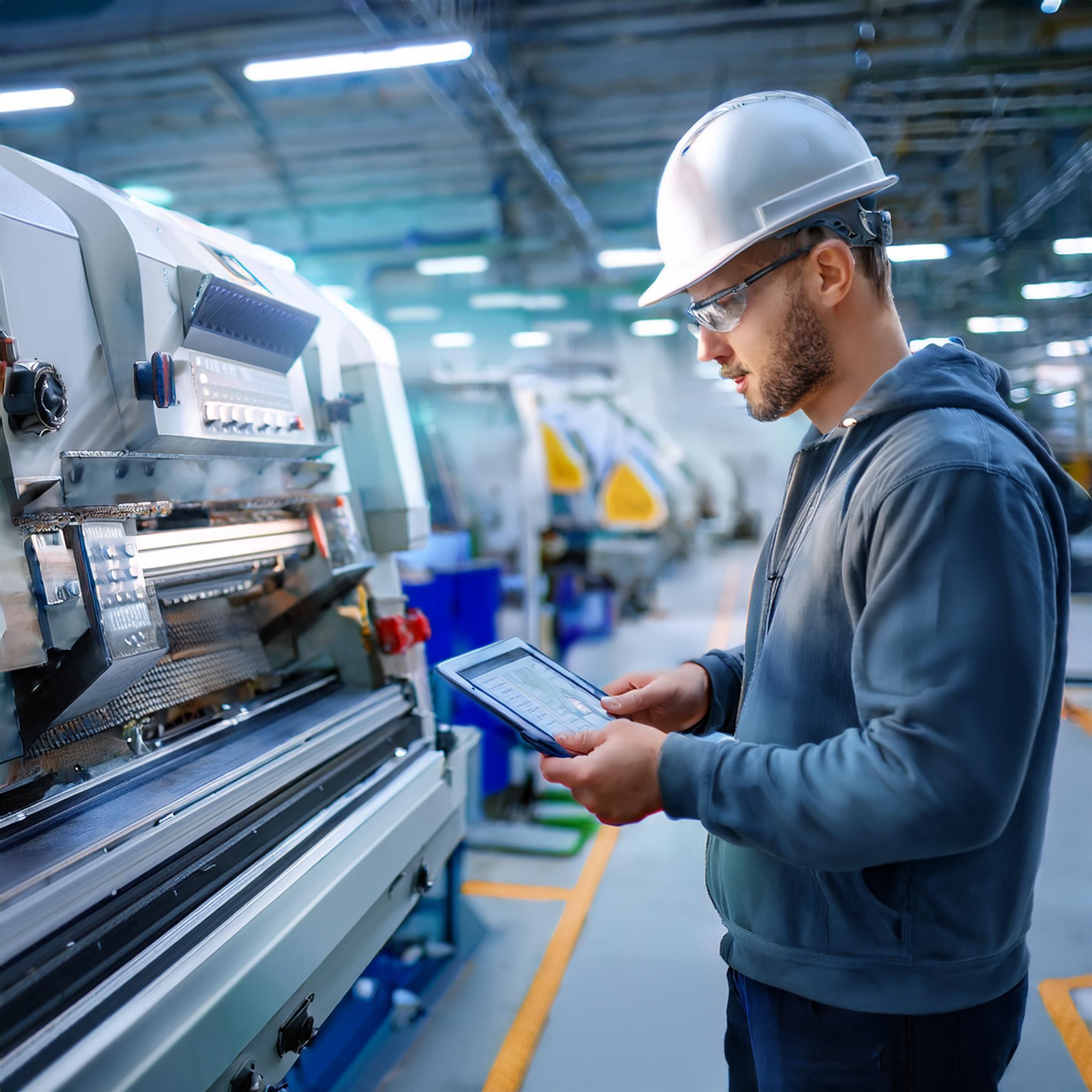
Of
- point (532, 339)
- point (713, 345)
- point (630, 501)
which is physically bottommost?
point (630, 501)

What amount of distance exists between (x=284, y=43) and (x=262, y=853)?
767 centimetres

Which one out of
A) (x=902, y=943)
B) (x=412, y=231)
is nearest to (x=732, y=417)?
(x=412, y=231)

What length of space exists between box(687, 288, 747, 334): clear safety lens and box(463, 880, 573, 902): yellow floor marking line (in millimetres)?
2811

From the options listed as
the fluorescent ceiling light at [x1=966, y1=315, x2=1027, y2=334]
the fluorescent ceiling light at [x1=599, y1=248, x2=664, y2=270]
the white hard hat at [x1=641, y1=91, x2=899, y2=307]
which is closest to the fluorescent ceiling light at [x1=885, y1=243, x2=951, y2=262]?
the fluorescent ceiling light at [x1=599, y1=248, x2=664, y2=270]

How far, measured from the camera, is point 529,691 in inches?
59.3

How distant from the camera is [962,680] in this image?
3.14 feet

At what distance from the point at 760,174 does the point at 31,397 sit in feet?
4.00

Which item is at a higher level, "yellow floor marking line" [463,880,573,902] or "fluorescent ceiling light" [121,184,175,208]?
"fluorescent ceiling light" [121,184,175,208]

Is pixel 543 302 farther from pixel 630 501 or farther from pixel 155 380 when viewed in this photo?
pixel 155 380

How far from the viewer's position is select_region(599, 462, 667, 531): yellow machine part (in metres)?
11.0

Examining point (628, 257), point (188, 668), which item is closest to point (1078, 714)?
point (188, 668)

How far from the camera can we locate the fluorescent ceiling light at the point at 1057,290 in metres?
10.2

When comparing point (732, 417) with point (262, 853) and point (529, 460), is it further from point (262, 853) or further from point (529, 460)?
point (262, 853)

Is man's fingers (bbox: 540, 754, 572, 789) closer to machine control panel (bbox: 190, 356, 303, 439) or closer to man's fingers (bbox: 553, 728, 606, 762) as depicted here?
man's fingers (bbox: 553, 728, 606, 762)
